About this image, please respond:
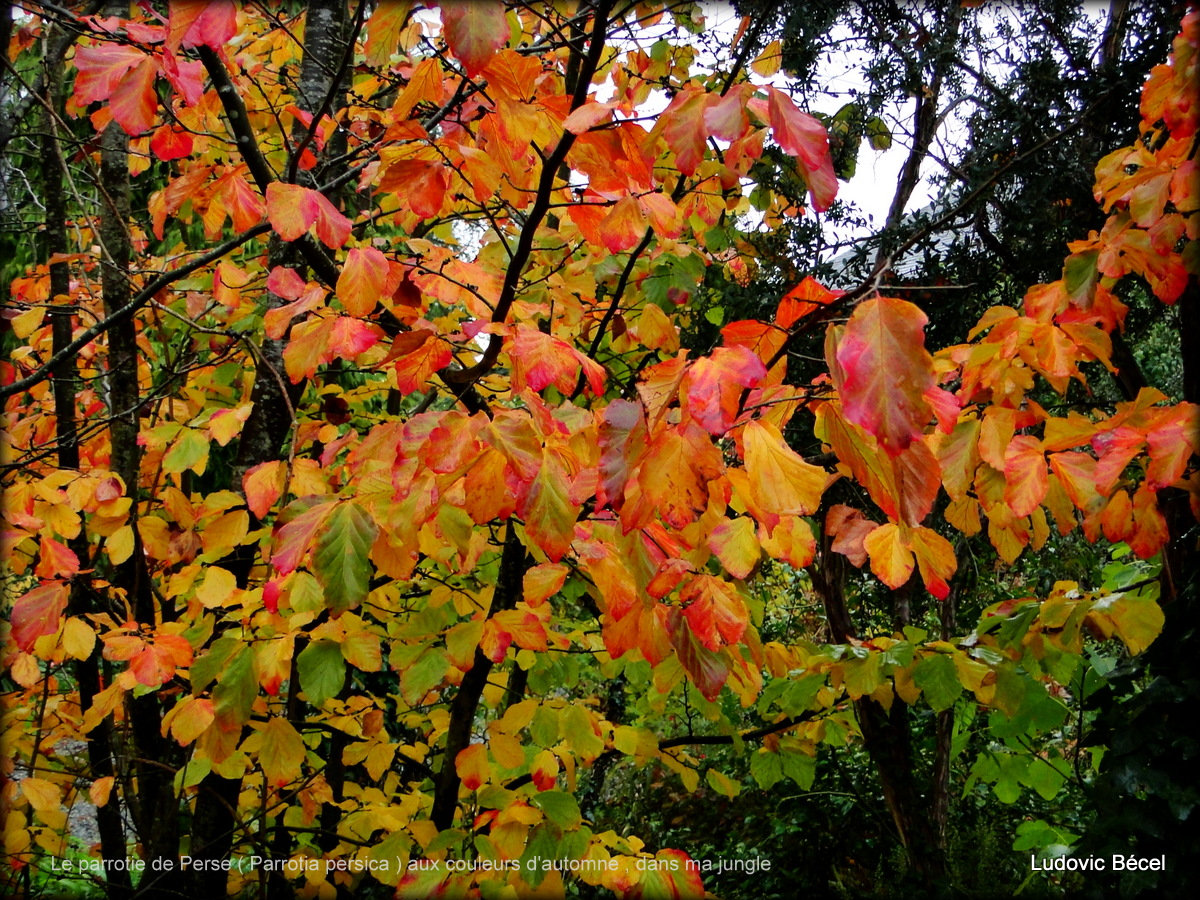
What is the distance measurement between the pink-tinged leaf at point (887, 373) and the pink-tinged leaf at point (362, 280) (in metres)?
0.89

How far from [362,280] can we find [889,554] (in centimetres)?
107

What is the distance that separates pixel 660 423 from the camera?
100 centimetres

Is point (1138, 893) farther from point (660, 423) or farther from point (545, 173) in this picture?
point (545, 173)

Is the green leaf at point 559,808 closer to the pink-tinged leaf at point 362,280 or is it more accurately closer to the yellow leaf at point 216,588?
the yellow leaf at point 216,588

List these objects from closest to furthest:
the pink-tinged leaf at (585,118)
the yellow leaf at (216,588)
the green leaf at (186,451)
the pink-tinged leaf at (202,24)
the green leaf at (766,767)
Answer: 1. the pink-tinged leaf at (585,118)
2. the pink-tinged leaf at (202,24)
3. the yellow leaf at (216,588)
4. the green leaf at (186,451)
5. the green leaf at (766,767)

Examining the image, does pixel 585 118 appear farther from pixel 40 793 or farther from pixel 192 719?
pixel 40 793

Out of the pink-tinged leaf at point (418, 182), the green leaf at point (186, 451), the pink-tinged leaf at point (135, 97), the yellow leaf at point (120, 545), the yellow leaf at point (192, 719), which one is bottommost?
the yellow leaf at point (192, 719)

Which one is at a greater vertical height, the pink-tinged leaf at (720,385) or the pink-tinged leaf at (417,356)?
the pink-tinged leaf at (417,356)

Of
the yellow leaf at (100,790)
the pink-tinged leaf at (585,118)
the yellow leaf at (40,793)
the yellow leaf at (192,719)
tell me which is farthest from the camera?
the yellow leaf at (100,790)

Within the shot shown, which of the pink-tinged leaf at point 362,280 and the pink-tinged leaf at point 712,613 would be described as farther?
the pink-tinged leaf at point 362,280

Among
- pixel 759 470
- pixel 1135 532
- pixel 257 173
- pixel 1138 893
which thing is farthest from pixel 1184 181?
pixel 257 173

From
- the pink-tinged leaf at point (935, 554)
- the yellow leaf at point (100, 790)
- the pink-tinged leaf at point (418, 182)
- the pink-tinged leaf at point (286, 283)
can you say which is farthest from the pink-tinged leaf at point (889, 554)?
the yellow leaf at point (100, 790)

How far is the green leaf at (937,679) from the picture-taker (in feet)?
5.49

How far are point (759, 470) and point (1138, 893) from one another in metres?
1.61
